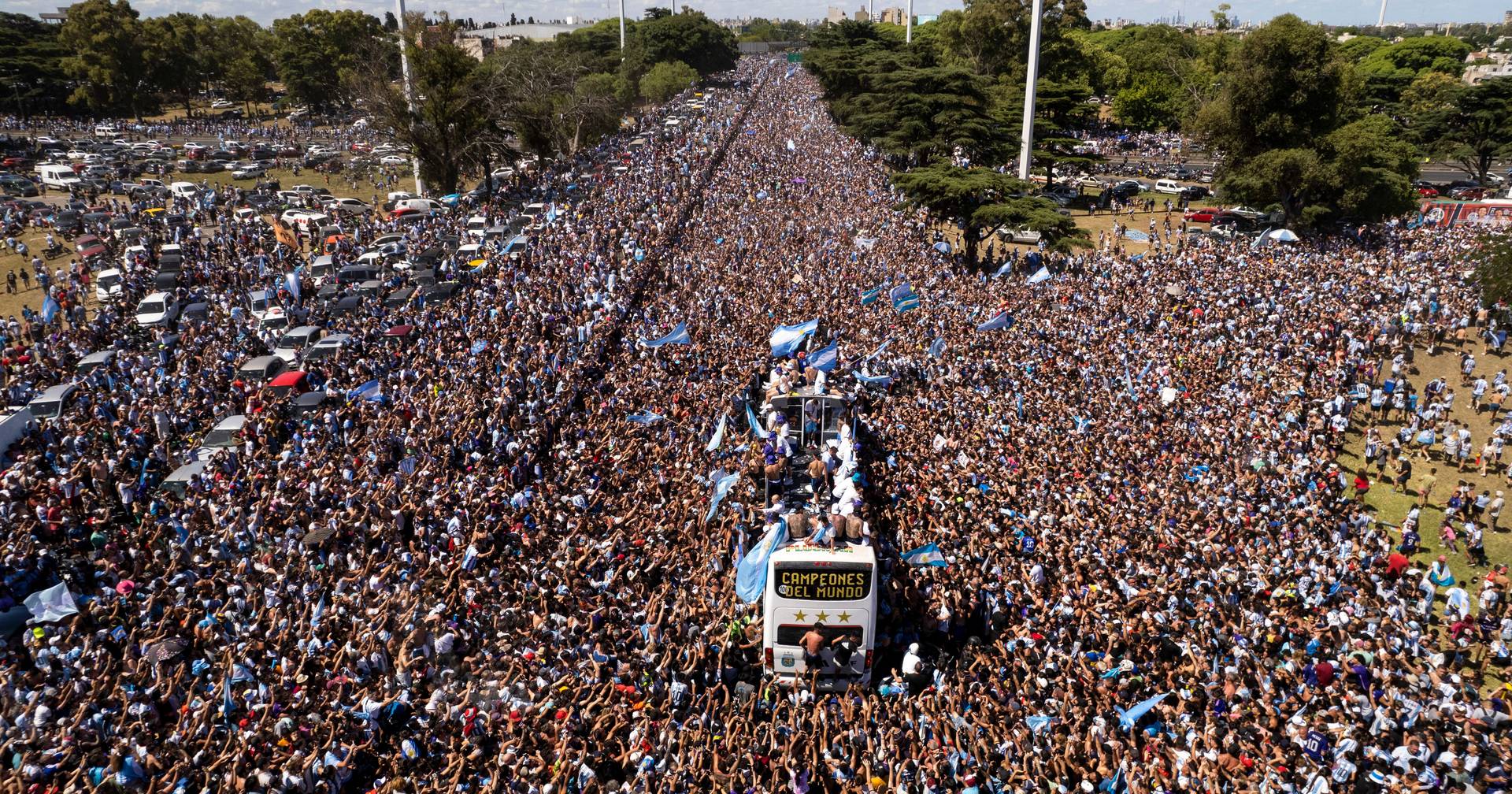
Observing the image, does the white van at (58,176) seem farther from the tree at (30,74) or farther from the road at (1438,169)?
the road at (1438,169)

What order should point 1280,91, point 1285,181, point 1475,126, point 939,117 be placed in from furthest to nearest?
1. point 1475,126
2. point 939,117
3. point 1280,91
4. point 1285,181

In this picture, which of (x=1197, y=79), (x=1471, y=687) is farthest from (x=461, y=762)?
(x=1197, y=79)

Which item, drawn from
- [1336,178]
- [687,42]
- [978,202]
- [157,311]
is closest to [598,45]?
[687,42]

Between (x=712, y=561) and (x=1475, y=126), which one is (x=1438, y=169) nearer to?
(x=1475, y=126)

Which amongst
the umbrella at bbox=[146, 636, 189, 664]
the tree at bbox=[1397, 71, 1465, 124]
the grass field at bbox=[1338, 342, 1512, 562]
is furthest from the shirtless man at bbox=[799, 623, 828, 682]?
the tree at bbox=[1397, 71, 1465, 124]

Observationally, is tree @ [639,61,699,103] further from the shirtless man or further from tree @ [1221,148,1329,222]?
the shirtless man

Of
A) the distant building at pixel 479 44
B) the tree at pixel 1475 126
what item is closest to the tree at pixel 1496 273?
the tree at pixel 1475 126

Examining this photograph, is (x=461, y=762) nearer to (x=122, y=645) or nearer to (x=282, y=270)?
(x=122, y=645)
